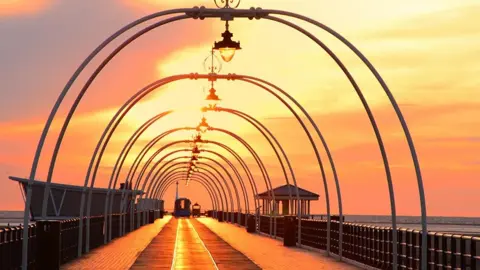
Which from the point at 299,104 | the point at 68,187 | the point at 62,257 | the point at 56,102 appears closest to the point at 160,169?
the point at 68,187

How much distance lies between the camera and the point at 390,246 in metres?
28.4

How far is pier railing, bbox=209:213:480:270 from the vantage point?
69.8ft

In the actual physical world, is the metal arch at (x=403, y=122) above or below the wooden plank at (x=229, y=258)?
above

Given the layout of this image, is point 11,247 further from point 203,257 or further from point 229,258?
point 203,257

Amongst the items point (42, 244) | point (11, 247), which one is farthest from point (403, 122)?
point (42, 244)

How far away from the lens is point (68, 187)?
7306 centimetres

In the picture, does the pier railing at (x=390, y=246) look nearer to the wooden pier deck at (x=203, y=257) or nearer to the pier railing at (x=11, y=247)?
the wooden pier deck at (x=203, y=257)

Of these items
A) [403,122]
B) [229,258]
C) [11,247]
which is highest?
[403,122]

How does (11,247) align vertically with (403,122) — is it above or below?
below

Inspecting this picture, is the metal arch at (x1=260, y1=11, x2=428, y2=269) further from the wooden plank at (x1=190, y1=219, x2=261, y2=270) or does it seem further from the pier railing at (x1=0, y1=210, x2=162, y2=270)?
the pier railing at (x1=0, y1=210, x2=162, y2=270)

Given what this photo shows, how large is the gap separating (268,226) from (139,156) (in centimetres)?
895

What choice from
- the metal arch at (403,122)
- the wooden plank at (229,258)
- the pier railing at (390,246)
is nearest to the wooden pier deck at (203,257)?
the wooden plank at (229,258)

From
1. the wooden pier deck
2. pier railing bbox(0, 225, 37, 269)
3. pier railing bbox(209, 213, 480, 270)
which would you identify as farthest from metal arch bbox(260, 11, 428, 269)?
pier railing bbox(0, 225, 37, 269)

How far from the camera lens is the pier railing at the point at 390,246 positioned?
21.3 meters
